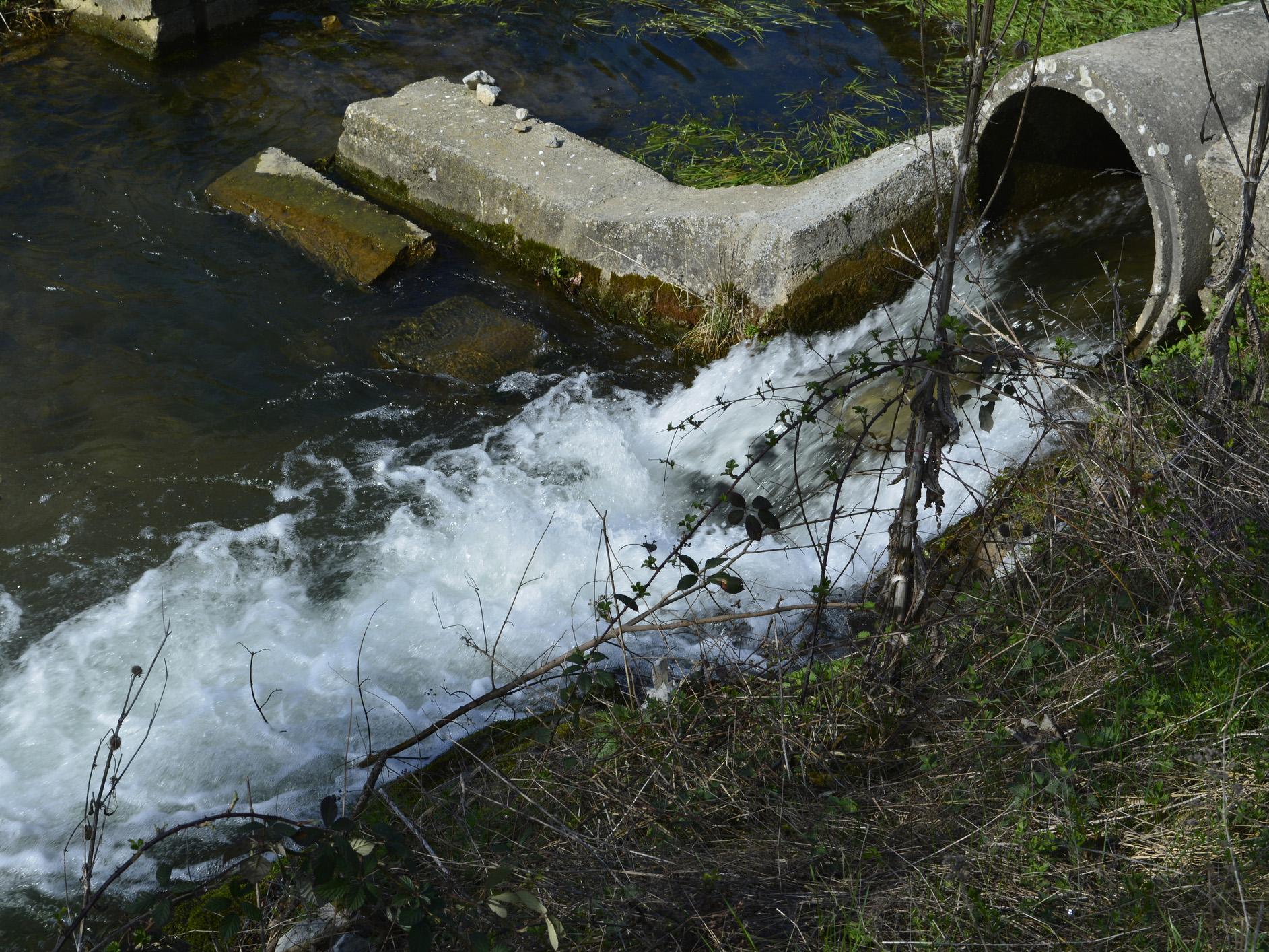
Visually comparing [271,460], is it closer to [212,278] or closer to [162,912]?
[212,278]

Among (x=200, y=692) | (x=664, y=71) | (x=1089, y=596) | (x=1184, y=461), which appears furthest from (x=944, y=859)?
(x=664, y=71)

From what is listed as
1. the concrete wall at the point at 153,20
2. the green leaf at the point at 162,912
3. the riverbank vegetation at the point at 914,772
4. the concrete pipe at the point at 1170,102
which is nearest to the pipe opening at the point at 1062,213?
the concrete pipe at the point at 1170,102

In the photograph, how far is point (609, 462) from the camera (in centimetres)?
468

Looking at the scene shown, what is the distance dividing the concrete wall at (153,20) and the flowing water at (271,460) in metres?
0.65

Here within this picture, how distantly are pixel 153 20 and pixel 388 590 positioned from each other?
17.1ft

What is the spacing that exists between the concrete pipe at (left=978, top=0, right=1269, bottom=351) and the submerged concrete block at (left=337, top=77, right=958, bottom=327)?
644 millimetres

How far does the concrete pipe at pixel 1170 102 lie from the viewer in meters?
4.21

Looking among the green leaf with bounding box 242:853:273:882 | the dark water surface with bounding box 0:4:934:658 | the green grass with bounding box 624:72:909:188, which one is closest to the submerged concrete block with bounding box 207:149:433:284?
the dark water surface with bounding box 0:4:934:658

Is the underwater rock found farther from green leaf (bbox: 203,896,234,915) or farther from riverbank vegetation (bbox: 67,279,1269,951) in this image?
green leaf (bbox: 203,896,234,915)

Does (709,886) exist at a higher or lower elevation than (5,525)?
higher

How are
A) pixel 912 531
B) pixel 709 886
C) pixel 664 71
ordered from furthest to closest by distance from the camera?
pixel 664 71 → pixel 912 531 → pixel 709 886

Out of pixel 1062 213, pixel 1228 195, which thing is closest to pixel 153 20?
pixel 1062 213

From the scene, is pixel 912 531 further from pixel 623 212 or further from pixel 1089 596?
pixel 623 212

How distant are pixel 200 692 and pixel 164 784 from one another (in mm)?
374
